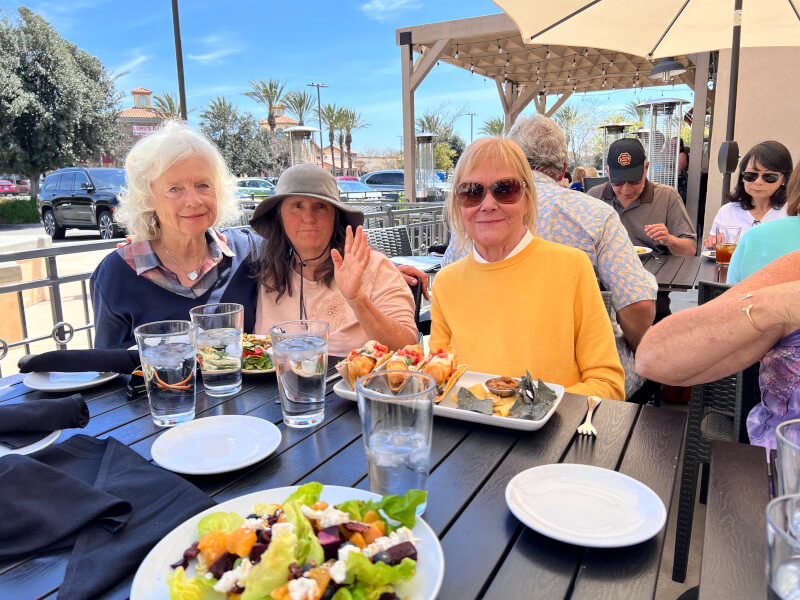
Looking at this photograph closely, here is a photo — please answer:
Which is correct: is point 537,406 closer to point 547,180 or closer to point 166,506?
point 166,506

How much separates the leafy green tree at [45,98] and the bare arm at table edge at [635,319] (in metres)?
26.5

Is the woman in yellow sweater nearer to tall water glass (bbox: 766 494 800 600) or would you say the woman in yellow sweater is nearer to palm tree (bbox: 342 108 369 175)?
tall water glass (bbox: 766 494 800 600)

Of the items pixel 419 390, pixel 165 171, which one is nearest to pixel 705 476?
pixel 419 390

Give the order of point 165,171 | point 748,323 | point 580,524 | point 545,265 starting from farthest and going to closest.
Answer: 1. point 165,171
2. point 545,265
3. point 748,323
4. point 580,524

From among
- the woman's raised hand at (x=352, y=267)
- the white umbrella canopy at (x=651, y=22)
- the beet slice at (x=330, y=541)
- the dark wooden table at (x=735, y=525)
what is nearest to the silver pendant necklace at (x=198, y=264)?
the woman's raised hand at (x=352, y=267)

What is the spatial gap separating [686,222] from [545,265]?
2.89 metres

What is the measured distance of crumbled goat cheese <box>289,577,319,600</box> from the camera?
0.59 meters

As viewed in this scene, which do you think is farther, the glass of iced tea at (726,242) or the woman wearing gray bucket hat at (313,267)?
the glass of iced tea at (726,242)

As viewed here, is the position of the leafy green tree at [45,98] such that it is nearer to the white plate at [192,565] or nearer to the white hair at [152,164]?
the white hair at [152,164]

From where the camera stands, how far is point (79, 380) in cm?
156

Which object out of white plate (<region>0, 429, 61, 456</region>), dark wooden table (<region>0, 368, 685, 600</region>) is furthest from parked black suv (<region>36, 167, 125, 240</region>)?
white plate (<region>0, 429, 61, 456</region>)

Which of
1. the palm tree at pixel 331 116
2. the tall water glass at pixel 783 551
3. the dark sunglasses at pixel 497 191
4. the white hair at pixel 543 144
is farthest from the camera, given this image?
the palm tree at pixel 331 116

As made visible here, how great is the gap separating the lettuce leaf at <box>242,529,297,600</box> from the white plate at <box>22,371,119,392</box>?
117 cm

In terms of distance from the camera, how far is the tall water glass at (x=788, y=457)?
0.69 m
